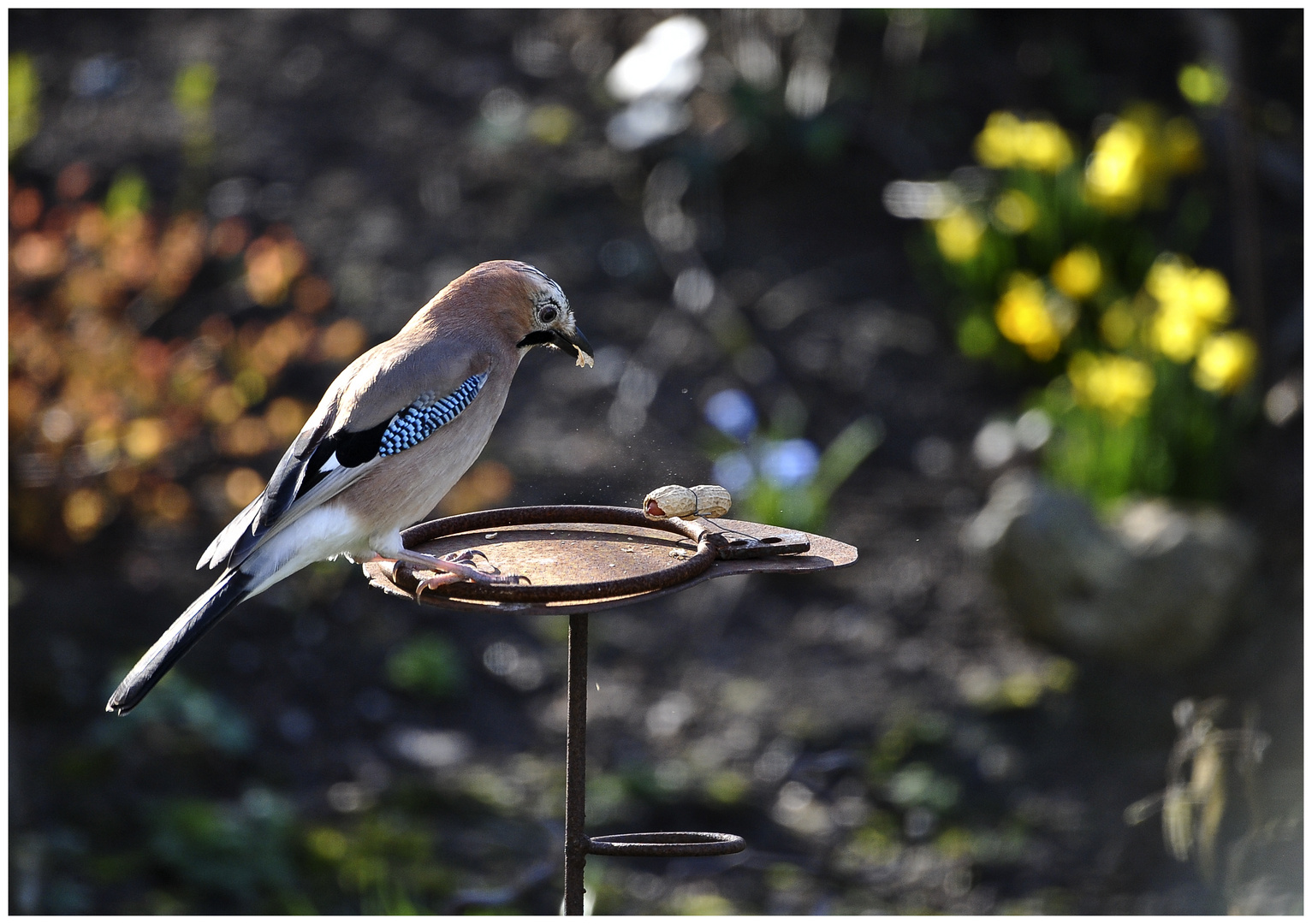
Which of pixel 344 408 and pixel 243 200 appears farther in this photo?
pixel 243 200

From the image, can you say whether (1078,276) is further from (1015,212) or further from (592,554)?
(592,554)

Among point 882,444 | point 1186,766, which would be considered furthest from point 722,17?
point 1186,766

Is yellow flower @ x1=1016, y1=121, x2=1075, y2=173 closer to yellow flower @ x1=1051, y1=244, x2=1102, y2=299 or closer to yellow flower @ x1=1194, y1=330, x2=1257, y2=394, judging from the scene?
yellow flower @ x1=1051, y1=244, x2=1102, y2=299

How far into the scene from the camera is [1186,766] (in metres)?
3.61

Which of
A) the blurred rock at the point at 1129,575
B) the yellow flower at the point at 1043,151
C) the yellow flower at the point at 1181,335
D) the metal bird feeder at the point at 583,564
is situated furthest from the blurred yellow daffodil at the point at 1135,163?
the metal bird feeder at the point at 583,564

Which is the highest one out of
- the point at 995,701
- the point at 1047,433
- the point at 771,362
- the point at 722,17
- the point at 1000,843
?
the point at 722,17

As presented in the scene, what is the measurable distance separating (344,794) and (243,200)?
306 cm

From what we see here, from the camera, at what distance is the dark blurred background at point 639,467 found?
3.42 metres

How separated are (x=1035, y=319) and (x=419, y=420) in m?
3.07

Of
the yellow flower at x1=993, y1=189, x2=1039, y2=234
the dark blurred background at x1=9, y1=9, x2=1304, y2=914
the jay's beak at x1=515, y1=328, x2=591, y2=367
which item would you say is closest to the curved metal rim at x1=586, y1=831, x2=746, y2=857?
the jay's beak at x1=515, y1=328, x2=591, y2=367

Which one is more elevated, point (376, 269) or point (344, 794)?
point (376, 269)

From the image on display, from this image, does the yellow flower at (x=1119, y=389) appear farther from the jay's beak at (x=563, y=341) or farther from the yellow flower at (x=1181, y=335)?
the jay's beak at (x=563, y=341)

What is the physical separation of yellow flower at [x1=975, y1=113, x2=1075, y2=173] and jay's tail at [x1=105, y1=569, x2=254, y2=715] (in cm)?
384

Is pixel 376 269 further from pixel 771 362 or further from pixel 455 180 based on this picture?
pixel 771 362
